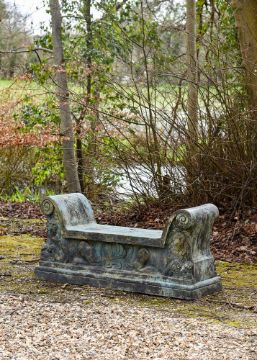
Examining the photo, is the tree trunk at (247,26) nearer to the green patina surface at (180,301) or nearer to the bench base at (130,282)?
the green patina surface at (180,301)

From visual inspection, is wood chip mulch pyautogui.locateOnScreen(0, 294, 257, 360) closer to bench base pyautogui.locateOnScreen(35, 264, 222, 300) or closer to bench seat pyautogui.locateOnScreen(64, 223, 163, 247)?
bench base pyautogui.locateOnScreen(35, 264, 222, 300)

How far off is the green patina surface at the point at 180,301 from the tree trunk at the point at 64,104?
3.10 metres

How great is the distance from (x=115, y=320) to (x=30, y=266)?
7.19 feet

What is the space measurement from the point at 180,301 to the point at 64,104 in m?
4.84

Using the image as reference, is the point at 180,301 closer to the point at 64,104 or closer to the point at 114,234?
the point at 114,234

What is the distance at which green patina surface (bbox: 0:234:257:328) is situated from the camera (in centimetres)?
611

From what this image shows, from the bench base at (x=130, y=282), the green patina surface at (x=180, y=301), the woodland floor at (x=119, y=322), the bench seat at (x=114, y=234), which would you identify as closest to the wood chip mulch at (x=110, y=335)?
the woodland floor at (x=119, y=322)

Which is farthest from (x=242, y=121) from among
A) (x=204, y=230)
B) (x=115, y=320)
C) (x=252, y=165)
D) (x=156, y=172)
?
(x=115, y=320)

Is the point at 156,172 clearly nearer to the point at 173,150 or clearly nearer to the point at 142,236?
the point at 173,150

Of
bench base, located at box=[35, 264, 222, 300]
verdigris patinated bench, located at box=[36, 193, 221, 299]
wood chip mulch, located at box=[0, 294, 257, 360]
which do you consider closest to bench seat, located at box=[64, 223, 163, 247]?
verdigris patinated bench, located at box=[36, 193, 221, 299]

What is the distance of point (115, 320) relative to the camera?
5.78 meters

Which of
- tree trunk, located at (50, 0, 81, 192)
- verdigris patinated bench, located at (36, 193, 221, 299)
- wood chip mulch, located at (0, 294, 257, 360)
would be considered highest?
tree trunk, located at (50, 0, 81, 192)

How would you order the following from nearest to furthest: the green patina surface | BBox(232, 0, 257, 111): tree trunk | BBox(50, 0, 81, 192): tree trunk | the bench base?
the green patina surface, the bench base, BBox(232, 0, 257, 111): tree trunk, BBox(50, 0, 81, 192): tree trunk

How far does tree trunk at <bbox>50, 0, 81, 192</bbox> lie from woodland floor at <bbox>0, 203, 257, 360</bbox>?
3332mm
